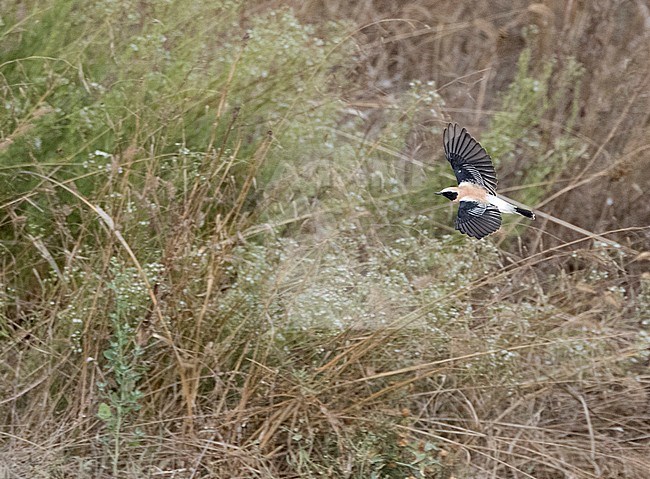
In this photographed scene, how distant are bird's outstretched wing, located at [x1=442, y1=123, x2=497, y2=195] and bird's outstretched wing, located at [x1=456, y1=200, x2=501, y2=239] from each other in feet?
0.27

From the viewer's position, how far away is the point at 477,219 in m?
2.41

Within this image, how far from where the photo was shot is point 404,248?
3.31 metres

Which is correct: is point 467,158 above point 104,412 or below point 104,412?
above

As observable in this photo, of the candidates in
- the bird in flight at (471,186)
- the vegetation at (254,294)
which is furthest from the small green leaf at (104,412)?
the bird in flight at (471,186)

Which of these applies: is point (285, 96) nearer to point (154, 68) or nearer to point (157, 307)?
point (154, 68)

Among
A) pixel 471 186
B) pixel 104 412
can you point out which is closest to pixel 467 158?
pixel 471 186

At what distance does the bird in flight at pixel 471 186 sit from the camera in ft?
7.92

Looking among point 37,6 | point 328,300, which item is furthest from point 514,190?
point 37,6

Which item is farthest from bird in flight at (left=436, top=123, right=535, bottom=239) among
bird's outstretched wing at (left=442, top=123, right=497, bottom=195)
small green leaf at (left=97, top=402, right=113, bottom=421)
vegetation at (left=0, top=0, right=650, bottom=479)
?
small green leaf at (left=97, top=402, right=113, bottom=421)

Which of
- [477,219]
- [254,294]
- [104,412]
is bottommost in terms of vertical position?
[104,412]

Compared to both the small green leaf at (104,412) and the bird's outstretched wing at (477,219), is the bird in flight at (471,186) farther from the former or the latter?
the small green leaf at (104,412)

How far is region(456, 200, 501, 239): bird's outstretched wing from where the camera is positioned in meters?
2.36

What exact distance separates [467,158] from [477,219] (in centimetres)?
19

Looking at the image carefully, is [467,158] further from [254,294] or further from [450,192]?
[254,294]
